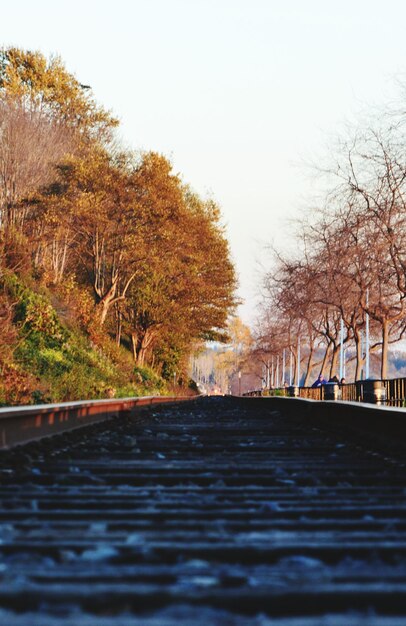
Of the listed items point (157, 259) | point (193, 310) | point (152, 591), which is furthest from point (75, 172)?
point (152, 591)

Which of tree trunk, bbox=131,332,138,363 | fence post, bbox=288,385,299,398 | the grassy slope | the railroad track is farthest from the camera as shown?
tree trunk, bbox=131,332,138,363

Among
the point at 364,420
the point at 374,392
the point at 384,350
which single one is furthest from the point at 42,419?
the point at 384,350

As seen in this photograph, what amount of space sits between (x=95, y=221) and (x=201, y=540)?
1697 inches

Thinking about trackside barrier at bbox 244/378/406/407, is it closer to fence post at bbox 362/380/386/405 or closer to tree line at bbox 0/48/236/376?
fence post at bbox 362/380/386/405

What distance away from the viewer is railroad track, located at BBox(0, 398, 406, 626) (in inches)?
112

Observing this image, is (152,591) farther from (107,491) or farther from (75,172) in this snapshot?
(75,172)

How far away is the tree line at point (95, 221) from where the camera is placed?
42.9 meters

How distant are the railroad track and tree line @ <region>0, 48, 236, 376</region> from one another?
77.5 ft

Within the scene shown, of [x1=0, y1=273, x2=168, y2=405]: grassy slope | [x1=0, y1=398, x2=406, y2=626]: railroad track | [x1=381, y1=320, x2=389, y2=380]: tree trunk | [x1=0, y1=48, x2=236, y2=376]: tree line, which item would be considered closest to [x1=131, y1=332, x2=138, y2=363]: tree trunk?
[x1=0, y1=48, x2=236, y2=376]: tree line

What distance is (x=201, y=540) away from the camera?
4.14 metres

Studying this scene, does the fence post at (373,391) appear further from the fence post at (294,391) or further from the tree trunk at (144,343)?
the tree trunk at (144,343)

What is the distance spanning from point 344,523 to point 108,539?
124 cm

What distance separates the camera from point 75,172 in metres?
45.9

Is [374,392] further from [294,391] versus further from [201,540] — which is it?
[294,391]
